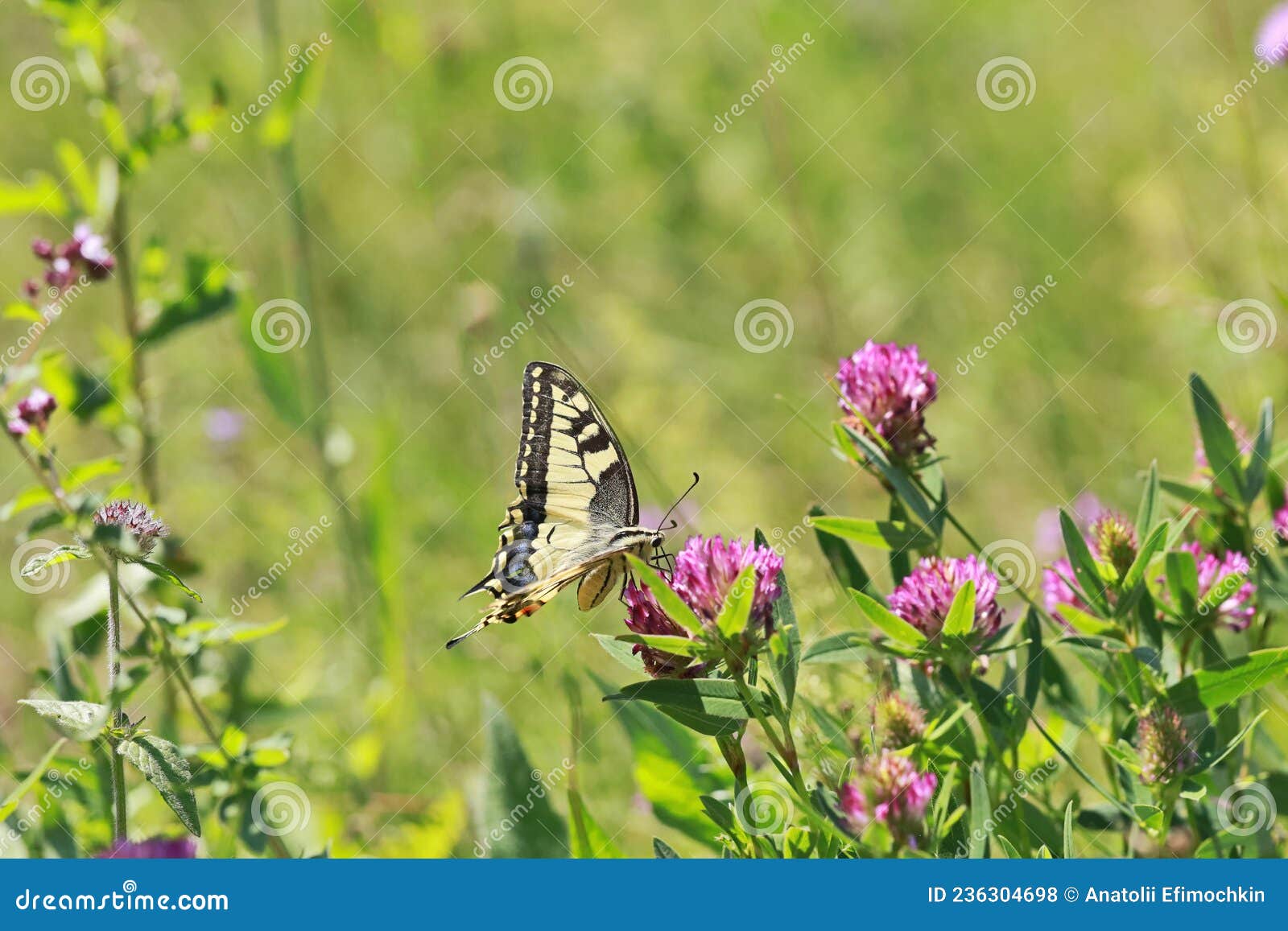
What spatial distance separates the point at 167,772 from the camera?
57.6 inches

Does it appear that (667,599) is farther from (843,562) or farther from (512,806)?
(512,806)

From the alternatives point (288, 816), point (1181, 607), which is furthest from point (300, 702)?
point (1181, 607)

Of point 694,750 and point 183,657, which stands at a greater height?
point 183,657

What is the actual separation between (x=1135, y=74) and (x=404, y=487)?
11.1 ft

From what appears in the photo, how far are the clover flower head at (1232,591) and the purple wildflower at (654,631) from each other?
0.76 meters

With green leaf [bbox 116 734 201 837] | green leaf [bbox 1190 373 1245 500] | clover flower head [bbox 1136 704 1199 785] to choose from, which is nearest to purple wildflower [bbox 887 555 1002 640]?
clover flower head [bbox 1136 704 1199 785]

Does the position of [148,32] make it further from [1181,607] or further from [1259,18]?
[1181,607]

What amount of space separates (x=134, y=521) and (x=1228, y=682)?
1462 millimetres

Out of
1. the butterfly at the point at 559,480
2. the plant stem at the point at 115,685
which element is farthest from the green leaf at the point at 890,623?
the plant stem at the point at 115,685

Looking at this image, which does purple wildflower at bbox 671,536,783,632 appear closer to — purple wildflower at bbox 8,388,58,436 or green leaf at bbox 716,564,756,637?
green leaf at bbox 716,564,756,637

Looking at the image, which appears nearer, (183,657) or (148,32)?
(183,657)

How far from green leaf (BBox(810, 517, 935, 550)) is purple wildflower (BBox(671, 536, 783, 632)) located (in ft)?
0.56

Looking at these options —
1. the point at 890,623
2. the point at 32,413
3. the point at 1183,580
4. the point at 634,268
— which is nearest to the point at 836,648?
the point at 890,623

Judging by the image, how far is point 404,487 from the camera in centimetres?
391
